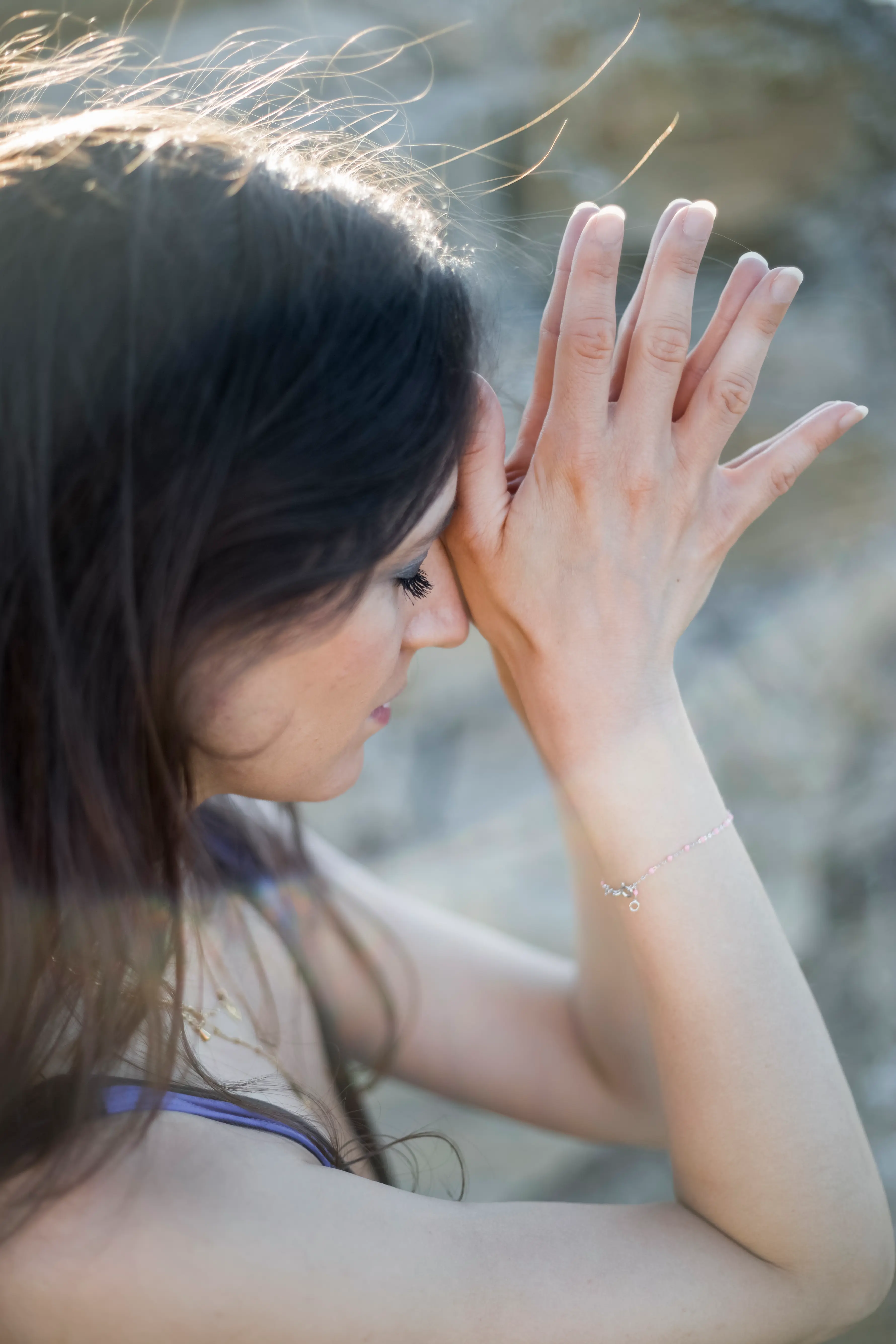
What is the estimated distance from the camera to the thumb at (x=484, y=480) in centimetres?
95

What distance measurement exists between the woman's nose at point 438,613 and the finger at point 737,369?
30 centimetres

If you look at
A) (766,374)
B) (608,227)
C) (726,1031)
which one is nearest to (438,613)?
(608,227)

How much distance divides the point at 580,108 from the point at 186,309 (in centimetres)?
147

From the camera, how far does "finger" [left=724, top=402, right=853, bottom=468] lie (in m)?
1.03

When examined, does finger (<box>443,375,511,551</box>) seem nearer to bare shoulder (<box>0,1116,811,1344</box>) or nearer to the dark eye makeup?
the dark eye makeup

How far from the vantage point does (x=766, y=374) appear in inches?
74.8

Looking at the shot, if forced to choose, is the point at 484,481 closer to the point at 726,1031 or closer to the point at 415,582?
the point at 415,582

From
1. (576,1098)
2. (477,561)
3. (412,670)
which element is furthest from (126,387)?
(412,670)

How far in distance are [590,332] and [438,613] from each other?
13.2 inches

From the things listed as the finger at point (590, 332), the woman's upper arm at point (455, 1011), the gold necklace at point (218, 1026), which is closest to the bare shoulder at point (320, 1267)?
the gold necklace at point (218, 1026)

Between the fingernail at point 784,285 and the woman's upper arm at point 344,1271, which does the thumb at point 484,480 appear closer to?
the fingernail at point 784,285

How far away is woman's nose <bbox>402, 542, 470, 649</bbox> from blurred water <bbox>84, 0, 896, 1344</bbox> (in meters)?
0.93

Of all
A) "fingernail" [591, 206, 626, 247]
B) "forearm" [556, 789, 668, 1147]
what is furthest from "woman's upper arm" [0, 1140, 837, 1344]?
"fingernail" [591, 206, 626, 247]

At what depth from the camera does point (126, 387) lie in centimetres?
73
